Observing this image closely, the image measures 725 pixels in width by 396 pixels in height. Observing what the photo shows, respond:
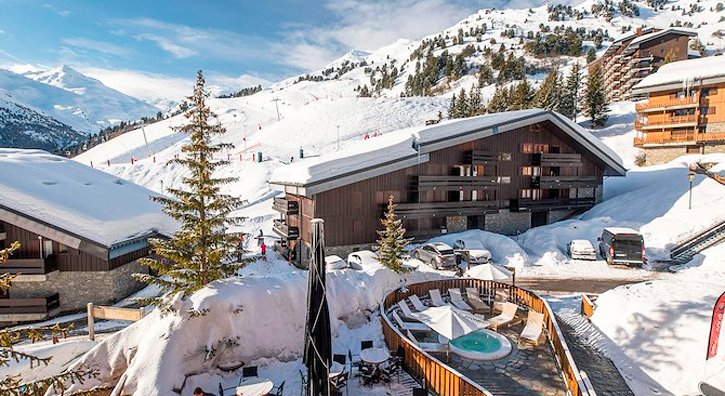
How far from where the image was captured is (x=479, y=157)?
92.8ft

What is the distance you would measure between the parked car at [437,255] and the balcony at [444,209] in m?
3.45

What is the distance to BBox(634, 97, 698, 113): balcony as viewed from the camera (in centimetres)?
3941

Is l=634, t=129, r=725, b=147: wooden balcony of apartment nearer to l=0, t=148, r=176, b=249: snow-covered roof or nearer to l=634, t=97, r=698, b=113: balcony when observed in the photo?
l=634, t=97, r=698, b=113: balcony

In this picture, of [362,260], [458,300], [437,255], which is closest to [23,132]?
[362,260]

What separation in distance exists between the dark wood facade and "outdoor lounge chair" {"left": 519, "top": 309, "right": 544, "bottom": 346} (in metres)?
12.9

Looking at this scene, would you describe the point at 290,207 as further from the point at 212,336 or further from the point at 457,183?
the point at 212,336

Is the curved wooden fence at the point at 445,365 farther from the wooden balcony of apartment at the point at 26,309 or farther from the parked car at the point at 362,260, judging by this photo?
the wooden balcony of apartment at the point at 26,309

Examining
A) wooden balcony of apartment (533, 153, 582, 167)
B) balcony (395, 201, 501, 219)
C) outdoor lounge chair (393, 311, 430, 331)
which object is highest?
wooden balcony of apartment (533, 153, 582, 167)

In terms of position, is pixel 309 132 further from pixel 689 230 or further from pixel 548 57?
pixel 548 57

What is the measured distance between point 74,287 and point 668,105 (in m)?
57.4

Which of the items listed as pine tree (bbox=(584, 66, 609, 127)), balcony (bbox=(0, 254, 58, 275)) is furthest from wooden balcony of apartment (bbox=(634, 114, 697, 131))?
balcony (bbox=(0, 254, 58, 275))

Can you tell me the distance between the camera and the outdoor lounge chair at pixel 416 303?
15.0m

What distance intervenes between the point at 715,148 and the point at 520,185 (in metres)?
25.7

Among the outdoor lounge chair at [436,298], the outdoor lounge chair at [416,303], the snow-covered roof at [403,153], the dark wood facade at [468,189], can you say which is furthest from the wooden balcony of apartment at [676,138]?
the outdoor lounge chair at [416,303]
